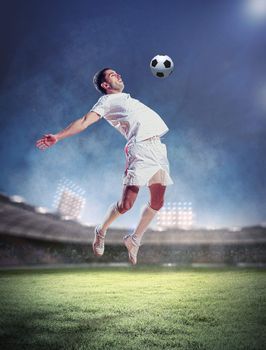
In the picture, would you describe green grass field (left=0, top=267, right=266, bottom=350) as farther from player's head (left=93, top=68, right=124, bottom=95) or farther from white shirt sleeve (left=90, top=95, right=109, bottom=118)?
player's head (left=93, top=68, right=124, bottom=95)

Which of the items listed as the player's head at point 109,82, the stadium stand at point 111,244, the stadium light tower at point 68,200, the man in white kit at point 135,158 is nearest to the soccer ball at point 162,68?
the player's head at point 109,82

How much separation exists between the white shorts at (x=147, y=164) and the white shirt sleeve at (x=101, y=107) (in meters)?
0.47

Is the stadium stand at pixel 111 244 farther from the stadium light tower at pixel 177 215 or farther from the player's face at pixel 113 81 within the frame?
the player's face at pixel 113 81

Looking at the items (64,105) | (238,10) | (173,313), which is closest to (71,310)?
(173,313)

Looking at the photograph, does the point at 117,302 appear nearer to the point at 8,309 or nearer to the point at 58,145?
the point at 8,309

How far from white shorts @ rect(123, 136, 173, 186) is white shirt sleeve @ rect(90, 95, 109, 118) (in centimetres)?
47

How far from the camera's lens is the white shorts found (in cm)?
418

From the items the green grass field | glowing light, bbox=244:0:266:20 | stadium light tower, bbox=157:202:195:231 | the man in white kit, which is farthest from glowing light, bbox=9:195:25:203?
the man in white kit

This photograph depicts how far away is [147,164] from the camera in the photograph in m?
4.27

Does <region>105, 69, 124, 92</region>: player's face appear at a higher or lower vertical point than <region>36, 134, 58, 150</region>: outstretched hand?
higher

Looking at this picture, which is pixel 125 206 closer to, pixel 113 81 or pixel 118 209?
pixel 118 209

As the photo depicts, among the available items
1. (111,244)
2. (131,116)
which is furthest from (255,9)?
(111,244)

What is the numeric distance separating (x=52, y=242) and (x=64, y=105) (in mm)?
8095

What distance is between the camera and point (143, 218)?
14.3 ft
